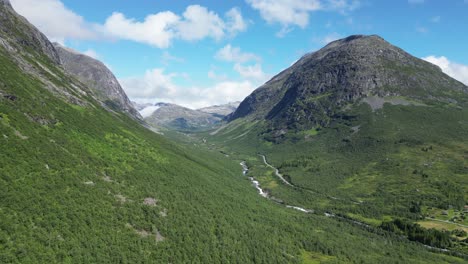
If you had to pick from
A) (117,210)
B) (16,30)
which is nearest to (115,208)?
(117,210)

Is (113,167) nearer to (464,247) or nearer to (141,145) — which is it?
(141,145)

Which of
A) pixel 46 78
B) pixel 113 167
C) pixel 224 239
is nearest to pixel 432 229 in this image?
pixel 224 239

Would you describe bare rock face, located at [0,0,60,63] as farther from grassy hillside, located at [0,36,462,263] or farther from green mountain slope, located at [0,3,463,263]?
grassy hillside, located at [0,36,462,263]

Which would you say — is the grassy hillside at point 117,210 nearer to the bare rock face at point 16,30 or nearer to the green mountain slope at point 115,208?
the green mountain slope at point 115,208

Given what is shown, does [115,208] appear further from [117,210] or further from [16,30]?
[16,30]

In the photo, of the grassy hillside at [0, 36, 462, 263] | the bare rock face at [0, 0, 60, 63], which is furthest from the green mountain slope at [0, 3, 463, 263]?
the bare rock face at [0, 0, 60, 63]
